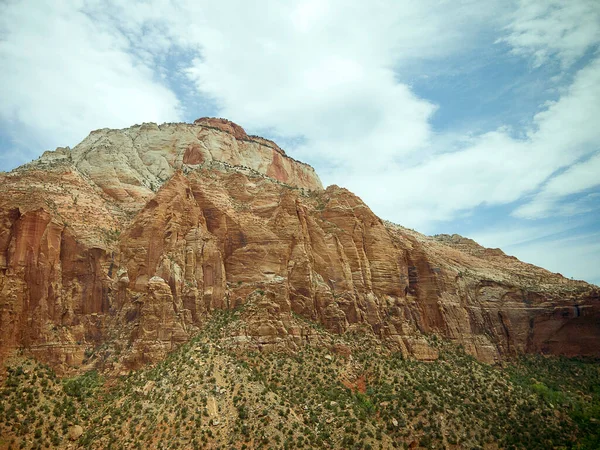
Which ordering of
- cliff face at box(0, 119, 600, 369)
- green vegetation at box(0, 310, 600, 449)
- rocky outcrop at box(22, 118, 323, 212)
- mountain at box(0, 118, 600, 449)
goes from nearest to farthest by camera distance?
green vegetation at box(0, 310, 600, 449) < mountain at box(0, 118, 600, 449) < cliff face at box(0, 119, 600, 369) < rocky outcrop at box(22, 118, 323, 212)

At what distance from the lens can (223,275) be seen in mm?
50812

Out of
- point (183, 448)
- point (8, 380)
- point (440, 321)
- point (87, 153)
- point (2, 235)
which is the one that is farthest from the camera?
point (87, 153)

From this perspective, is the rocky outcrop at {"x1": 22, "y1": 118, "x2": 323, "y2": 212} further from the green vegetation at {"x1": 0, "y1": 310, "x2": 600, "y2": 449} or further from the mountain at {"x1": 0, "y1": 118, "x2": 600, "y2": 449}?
the green vegetation at {"x1": 0, "y1": 310, "x2": 600, "y2": 449}

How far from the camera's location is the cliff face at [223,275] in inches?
1752

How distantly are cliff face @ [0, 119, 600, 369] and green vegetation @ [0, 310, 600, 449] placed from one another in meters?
2.45

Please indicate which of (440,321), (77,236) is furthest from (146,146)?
(440,321)

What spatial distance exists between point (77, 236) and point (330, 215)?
3178 cm

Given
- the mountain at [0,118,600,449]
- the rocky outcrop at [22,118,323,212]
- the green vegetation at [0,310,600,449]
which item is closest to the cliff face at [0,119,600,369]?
the mountain at [0,118,600,449]

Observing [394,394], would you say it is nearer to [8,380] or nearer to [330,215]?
[330,215]

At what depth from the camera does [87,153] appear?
74750 millimetres

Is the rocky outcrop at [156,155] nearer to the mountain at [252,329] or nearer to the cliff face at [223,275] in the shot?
the cliff face at [223,275]

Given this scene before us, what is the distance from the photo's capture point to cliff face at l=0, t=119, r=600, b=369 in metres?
44.5

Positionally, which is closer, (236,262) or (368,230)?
(236,262)

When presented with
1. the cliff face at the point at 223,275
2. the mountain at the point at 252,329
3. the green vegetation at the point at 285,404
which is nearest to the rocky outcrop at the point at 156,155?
the cliff face at the point at 223,275
